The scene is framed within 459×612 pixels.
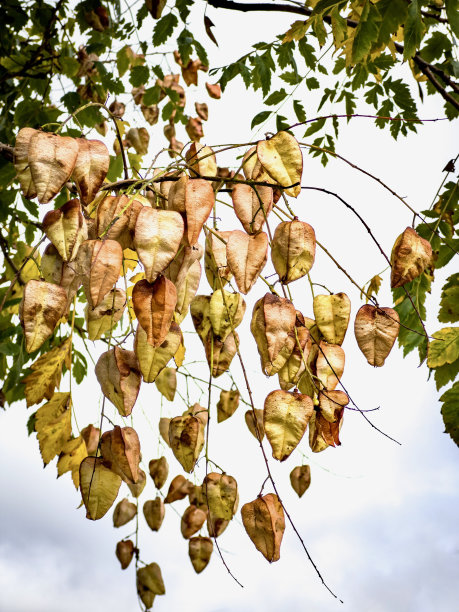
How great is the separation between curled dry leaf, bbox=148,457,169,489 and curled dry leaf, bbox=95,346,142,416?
3.30ft

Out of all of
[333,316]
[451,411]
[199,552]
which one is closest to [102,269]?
[333,316]

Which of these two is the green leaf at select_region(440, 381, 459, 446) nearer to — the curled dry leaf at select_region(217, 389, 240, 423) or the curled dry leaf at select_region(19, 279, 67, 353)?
the curled dry leaf at select_region(217, 389, 240, 423)

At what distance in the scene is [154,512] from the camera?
1.83m

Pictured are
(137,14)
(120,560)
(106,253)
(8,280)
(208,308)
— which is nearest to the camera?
(106,253)

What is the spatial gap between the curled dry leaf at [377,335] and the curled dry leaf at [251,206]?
0.21 meters

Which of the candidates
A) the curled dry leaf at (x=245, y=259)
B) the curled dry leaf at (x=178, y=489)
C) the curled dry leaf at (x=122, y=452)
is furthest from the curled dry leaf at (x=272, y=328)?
the curled dry leaf at (x=178, y=489)

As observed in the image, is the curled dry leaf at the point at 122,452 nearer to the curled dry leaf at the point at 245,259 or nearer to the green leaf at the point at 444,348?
the curled dry leaf at the point at 245,259

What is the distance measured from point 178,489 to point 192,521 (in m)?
0.14

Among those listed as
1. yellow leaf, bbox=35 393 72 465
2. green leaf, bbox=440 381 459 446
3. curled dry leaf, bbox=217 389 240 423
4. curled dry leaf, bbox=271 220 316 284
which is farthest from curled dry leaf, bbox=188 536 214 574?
curled dry leaf, bbox=271 220 316 284

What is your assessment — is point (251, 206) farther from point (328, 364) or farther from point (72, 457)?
point (72, 457)

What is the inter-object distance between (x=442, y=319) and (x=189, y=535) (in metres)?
0.83

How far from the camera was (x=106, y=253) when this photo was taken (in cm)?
76

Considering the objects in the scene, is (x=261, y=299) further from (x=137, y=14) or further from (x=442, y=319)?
(x=137, y=14)

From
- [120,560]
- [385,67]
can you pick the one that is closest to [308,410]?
[120,560]
